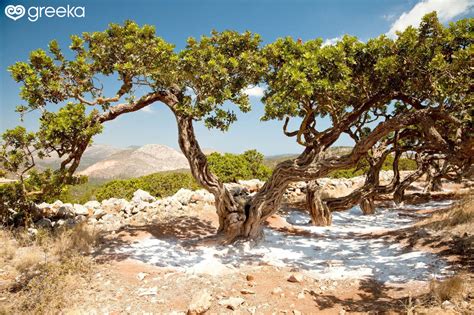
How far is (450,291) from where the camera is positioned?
5246 mm

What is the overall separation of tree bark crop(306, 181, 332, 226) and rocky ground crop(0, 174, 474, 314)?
1.30ft

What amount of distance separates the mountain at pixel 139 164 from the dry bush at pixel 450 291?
106 metres

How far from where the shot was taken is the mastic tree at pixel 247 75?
7254mm

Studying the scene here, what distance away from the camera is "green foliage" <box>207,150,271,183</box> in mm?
18578

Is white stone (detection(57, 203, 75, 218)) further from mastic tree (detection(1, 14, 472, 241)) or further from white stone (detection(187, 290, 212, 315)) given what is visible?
white stone (detection(187, 290, 212, 315))

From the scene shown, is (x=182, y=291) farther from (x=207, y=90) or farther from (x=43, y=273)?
(x=207, y=90)

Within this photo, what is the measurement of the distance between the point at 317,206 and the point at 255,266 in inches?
202

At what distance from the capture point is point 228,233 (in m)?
9.55

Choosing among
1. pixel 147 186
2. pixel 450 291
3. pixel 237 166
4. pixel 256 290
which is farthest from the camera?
pixel 237 166

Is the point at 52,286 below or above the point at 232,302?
above

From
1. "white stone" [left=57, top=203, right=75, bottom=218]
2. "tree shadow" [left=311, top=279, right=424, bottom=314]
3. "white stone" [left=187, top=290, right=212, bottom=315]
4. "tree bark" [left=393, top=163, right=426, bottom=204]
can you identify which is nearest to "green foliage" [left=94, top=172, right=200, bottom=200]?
"white stone" [left=57, top=203, right=75, bottom=218]

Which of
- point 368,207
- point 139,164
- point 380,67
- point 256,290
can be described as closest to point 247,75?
point 380,67

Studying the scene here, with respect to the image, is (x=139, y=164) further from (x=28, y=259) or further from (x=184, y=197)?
(x=28, y=259)

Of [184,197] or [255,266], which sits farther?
[184,197]
